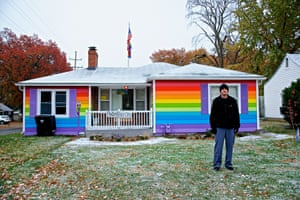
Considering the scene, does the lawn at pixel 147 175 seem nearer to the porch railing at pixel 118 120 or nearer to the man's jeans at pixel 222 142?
the man's jeans at pixel 222 142

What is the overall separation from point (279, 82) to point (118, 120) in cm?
1529

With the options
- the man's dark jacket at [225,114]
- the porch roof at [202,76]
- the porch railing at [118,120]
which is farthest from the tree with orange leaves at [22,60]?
the man's dark jacket at [225,114]

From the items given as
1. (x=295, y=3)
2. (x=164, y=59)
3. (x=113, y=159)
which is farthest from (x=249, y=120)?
(x=164, y=59)

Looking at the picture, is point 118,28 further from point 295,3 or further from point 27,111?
point 295,3

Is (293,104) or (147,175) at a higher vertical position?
(293,104)

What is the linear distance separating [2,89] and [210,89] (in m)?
27.7

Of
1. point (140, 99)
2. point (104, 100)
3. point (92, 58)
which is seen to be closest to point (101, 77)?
point (104, 100)

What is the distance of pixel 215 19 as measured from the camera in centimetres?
2673

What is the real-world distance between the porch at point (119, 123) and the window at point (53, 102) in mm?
1615

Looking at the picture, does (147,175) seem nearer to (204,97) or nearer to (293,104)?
(204,97)

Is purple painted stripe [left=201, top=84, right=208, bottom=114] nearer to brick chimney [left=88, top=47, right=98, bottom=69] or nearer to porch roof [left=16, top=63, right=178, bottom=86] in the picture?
porch roof [left=16, top=63, right=178, bottom=86]

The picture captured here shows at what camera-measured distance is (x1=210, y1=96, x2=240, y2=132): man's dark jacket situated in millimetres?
4766

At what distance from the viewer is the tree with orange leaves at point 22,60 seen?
1070 inches

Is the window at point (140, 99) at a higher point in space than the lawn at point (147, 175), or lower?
higher
